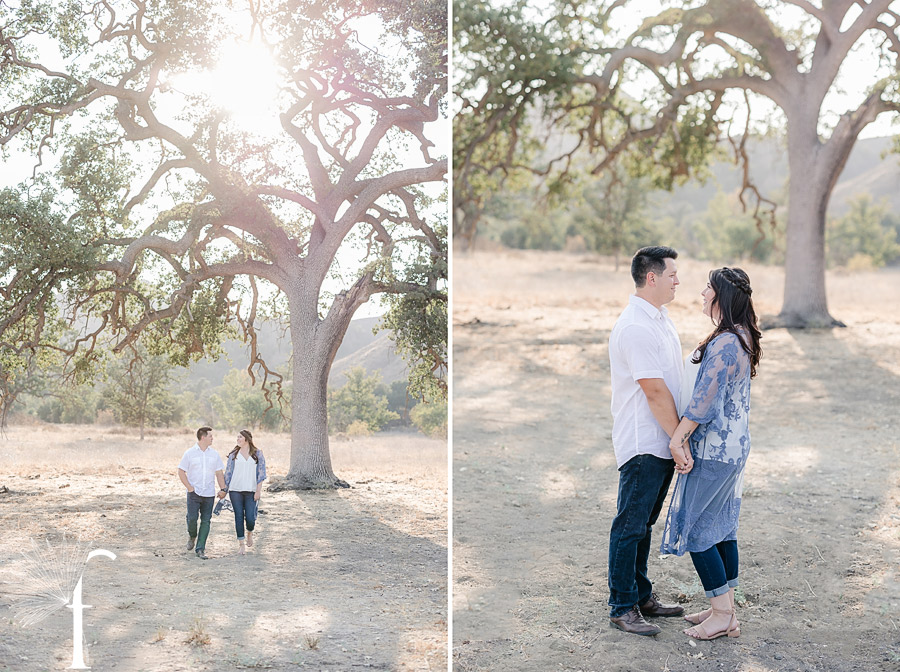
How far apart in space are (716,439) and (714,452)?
0.05 m

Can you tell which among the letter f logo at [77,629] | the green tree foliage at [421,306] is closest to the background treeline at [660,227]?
the green tree foliage at [421,306]

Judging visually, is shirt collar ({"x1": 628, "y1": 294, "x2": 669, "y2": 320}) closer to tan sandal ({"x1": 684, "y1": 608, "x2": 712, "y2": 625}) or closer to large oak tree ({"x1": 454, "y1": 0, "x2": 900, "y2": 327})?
tan sandal ({"x1": 684, "y1": 608, "x2": 712, "y2": 625})

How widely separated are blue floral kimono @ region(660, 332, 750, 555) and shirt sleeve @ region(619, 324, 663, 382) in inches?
7.2

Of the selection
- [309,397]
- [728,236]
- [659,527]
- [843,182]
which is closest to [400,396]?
[309,397]

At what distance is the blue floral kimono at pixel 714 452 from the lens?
3074 mm

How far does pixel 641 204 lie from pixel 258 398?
116 ft

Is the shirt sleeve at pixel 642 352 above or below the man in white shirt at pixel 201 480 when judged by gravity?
above

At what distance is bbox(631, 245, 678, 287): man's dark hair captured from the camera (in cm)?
315

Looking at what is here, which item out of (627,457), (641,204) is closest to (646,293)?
(627,457)

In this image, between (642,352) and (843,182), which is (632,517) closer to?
(642,352)

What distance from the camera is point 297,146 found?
368 cm

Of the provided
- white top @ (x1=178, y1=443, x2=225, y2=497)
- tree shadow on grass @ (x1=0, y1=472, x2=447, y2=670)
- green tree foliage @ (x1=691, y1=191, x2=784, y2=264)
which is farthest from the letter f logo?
green tree foliage @ (x1=691, y1=191, x2=784, y2=264)

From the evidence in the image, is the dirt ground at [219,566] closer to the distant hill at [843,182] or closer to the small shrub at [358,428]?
the small shrub at [358,428]

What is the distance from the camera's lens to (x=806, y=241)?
1492 cm
